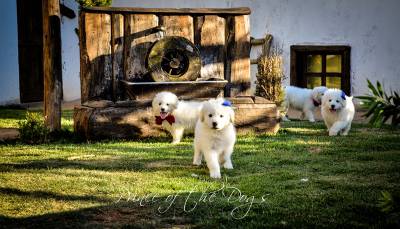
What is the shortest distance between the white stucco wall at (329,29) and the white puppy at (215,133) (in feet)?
26.5

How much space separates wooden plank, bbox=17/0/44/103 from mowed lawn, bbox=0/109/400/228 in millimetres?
6652

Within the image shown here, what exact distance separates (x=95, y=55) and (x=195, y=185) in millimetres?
4605

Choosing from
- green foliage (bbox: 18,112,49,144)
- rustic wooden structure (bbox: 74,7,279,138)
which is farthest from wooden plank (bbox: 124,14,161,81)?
green foliage (bbox: 18,112,49,144)

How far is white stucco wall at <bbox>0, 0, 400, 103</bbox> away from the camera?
13586mm

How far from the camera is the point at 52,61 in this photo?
367 inches

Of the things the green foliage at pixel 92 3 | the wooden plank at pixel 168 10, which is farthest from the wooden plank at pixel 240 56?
the green foliage at pixel 92 3

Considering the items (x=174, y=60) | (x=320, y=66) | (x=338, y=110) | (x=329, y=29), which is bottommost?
(x=338, y=110)

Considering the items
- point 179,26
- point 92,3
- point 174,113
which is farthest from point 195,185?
point 92,3

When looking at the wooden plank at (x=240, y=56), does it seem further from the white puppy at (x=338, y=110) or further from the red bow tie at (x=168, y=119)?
the red bow tie at (x=168, y=119)

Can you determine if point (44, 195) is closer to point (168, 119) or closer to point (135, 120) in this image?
point (168, 119)

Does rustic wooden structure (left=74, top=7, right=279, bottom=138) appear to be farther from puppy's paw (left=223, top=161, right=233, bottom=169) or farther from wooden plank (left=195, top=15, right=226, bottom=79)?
puppy's paw (left=223, top=161, right=233, bottom=169)

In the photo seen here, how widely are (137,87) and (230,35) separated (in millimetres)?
1919

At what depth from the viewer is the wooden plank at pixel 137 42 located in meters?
9.86

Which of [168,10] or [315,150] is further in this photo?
[168,10]
